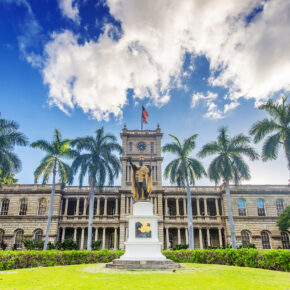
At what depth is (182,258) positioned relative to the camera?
58.5 feet

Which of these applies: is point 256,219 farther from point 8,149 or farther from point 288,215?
point 8,149

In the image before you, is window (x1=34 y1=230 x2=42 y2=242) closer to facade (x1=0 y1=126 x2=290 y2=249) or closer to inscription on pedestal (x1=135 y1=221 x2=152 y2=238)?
facade (x1=0 y1=126 x2=290 y2=249)

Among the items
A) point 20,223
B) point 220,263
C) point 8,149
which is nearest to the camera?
point 220,263

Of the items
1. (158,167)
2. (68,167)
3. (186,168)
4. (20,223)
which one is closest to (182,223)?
(158,167)

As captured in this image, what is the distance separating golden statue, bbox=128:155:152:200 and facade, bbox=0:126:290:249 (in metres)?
18.7

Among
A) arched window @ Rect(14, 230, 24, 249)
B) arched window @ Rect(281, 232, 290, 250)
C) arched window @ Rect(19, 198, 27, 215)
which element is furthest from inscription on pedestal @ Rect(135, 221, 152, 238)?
arched window @ Rect(281, 232, 290, 250)

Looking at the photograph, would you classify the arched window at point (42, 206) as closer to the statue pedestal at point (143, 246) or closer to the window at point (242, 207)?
the statue pedestal at point (143, 246)

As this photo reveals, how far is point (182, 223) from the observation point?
34688 millimetres

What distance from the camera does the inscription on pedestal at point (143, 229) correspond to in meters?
14.3

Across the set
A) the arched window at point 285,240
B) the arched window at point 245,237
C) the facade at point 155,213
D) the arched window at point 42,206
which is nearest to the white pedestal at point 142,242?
the facade at point 155,213

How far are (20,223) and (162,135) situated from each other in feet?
79.2

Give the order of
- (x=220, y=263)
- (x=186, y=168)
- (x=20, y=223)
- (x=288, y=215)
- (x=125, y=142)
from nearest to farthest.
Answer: (x=220, y=263) < (x=186, y=168) < (x=288, y=215) < (x=20, y=223) < (x=125, y=142)

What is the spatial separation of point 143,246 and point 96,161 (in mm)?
13354

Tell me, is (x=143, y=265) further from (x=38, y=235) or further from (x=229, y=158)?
(x=38, y=235)
